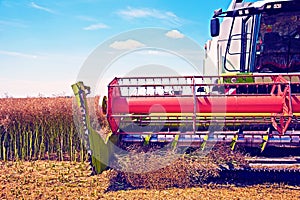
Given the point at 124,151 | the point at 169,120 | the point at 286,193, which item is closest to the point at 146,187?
the point at 124,151

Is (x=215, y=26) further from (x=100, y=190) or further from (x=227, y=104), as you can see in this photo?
(x=100, y=190)

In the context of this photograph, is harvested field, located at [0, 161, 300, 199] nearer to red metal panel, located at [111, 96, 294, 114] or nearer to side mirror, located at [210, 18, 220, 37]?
red metal panel, located at [111, 96, 294, 114]

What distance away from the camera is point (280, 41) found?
15.5ft

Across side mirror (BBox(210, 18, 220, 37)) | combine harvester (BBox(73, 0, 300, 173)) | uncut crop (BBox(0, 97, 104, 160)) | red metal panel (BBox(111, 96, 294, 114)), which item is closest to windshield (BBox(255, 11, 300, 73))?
combine harvester (BBox(73, 0, 300, 173))

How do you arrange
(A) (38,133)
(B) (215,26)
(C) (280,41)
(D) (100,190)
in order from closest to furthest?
(D) (100,190)
(B) (215,26)
(C) (280,41)
(A) (38,133)

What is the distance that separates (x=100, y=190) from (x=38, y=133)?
338cm

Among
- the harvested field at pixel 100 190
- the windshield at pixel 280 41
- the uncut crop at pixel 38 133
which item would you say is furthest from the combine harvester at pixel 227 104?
the uncut crop at pixel 38 133

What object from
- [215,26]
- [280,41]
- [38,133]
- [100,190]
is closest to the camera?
[100,190]

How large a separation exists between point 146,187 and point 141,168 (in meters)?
0.22

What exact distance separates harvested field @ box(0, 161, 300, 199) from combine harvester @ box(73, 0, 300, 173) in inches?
→ 11.9

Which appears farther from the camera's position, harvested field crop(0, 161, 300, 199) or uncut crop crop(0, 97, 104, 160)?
→ uncut crop crop(0, 97, 104, 160)

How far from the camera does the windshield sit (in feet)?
15.4

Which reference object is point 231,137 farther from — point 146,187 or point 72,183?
A: point 72,183

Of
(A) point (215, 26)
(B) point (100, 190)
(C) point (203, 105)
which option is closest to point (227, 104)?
(C) point (203, 105)
